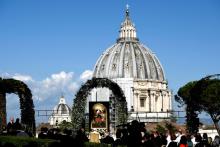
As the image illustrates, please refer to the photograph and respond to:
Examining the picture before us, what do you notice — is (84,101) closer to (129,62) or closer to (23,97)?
(23,97)

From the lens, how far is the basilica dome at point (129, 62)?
145000 millimetres

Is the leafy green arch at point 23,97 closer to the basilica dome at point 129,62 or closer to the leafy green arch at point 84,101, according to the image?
the leafy green arch at point 84,101

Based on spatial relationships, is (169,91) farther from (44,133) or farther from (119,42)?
(44,133)

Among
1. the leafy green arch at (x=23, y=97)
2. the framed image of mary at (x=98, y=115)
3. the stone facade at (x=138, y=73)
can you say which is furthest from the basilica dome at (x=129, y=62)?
the leafy green arch at (x=23, y=97)

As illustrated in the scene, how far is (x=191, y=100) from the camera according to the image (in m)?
47.5

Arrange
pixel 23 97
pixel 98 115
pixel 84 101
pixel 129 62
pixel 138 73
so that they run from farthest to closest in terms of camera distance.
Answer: pixel 138 73, pixel 129 62, pixel 23 97, pixel 84 101, pixel 98 115

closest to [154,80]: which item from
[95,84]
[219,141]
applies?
[95,84]

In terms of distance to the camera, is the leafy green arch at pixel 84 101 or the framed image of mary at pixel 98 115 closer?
the leafy green arch at pixel 84 101

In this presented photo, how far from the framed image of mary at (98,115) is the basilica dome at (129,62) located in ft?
310

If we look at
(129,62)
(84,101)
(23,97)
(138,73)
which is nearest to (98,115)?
(84,101)

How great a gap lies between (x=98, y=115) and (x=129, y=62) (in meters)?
98.8

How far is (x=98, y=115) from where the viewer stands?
4725cm

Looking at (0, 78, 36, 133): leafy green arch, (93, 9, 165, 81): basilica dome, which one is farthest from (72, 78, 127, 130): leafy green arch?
(93, 9, 165, 81): basilica dome

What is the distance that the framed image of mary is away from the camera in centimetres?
4706
